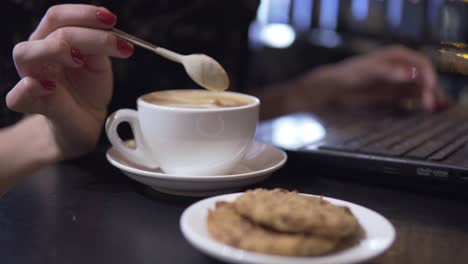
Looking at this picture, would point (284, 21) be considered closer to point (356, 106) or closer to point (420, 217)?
point (356, 106)

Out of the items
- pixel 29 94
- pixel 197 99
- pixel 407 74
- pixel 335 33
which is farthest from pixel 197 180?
pixel 335 33

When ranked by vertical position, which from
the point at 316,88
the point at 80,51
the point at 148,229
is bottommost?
the point at 316,88

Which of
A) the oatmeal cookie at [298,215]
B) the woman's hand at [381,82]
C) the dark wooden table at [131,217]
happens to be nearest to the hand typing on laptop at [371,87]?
the woman's hand at [381,82]

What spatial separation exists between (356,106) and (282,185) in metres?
0.78

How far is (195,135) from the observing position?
26.1 inches

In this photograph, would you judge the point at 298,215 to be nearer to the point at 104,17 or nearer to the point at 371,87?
the point at 104,17

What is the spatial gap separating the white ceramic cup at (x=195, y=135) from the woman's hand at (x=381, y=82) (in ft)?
2.65

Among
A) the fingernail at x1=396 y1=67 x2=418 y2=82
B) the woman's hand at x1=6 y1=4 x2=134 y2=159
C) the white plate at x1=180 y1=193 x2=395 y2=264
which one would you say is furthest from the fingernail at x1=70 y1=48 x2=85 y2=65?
the fingernail at x1=396 y1=67 x2=418 y2=82

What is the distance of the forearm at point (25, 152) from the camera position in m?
0.91

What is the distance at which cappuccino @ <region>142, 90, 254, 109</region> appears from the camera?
73 cm

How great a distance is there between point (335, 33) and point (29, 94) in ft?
4.52

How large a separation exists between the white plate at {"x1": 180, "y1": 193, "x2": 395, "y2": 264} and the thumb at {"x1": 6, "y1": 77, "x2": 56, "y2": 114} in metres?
0.32

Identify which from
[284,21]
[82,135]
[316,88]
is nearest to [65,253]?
[82,135]

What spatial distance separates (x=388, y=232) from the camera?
1.60 ft
